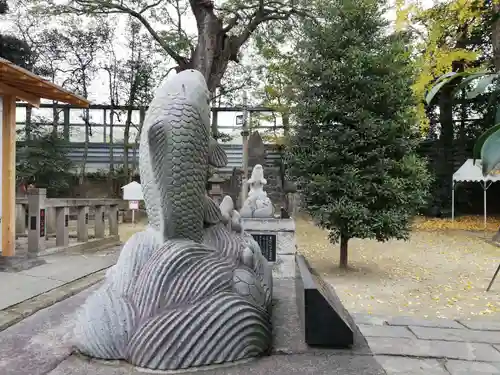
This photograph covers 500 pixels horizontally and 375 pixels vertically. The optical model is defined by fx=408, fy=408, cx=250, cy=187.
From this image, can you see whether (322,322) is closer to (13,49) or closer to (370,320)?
(370,320)

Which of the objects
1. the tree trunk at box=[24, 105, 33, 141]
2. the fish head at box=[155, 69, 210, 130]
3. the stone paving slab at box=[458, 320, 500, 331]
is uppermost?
the tree trunk at box=[24, 105, 33, 141]

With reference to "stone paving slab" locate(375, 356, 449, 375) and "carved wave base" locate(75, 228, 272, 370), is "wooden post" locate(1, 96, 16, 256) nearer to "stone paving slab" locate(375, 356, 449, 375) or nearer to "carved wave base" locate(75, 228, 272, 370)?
"carved wave base" locate(75, 228, 272, 370)

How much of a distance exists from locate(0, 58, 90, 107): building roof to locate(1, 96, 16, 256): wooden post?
18 centimetres

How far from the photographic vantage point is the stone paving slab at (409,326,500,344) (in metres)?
2.79

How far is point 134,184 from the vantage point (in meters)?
11.1

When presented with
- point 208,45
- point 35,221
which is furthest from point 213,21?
point 35,221

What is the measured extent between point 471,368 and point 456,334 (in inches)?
28.5

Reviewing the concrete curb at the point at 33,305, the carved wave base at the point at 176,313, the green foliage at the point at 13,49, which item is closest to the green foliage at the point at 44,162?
the green foliage at the point at 13,49

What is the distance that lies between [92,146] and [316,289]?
56.6 ft

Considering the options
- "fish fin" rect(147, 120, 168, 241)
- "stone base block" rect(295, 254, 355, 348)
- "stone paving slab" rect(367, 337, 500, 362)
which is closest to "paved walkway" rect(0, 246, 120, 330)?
"fish fin" rect(147, 120, 168, 241)

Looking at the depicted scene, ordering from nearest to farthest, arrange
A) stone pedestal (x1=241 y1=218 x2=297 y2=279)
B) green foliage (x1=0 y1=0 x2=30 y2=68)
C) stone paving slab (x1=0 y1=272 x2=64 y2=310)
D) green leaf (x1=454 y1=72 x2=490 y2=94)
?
green leaf (x1=454 y1=72 x2=490 y2=94) → stone paving slab (x1=0 y1=272 x2=64 y2=310) → stone pedestal (x1=241 y1=218 x2=297 y2=279) → green foliage (x1=0 y1=0 x2=30 y2=68)

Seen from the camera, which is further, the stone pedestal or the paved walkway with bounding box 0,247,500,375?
the stone pedestal

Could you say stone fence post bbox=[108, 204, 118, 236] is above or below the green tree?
below

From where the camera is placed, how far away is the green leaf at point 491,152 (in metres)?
1.15
